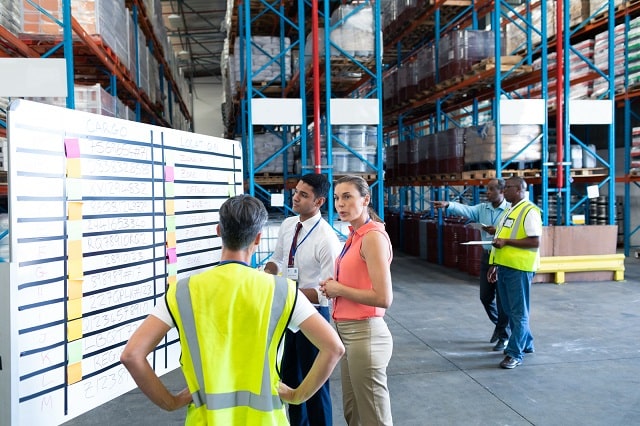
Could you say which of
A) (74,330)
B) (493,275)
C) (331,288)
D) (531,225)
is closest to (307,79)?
(493,275)

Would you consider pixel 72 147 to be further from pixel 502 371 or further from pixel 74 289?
pixel 502 371

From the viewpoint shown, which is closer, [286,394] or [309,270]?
[286,394]

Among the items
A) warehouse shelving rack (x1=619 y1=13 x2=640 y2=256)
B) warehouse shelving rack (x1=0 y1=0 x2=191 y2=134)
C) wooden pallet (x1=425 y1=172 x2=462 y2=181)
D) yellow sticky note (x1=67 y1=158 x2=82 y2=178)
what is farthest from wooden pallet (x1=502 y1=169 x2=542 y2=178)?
yellow sticky note (x1=67 y1=158 x2=82 y2=178)

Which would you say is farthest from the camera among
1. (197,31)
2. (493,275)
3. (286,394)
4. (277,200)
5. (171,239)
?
(197,31)

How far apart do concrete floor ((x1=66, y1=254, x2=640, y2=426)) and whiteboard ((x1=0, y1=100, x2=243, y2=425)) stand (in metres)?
1.46

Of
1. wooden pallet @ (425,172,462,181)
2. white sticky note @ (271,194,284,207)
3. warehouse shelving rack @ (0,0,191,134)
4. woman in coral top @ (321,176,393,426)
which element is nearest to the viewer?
woman in coral top @ (321,176,393,426)

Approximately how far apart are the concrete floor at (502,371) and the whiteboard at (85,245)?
1.46m

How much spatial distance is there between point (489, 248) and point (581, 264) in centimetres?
438

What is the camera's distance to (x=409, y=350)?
641 centimetres

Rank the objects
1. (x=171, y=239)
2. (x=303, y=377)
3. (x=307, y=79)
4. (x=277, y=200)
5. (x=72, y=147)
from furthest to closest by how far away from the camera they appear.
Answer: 1. (x=307, y=79)
2. (x=277, y=200)
3. (x=171, y=239)
4. (x=303, y=377)
5. (x=72, y=147)

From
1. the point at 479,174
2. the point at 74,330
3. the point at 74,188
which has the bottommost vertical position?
the point at 74,330

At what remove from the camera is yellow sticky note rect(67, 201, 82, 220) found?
295cm

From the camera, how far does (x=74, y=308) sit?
3.01 meters

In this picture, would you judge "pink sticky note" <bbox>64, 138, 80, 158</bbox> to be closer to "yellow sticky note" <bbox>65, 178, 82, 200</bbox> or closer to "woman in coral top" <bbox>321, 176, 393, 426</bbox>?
"yellow sticky note" <bbox>65, 178, 82, 200</bbox>
